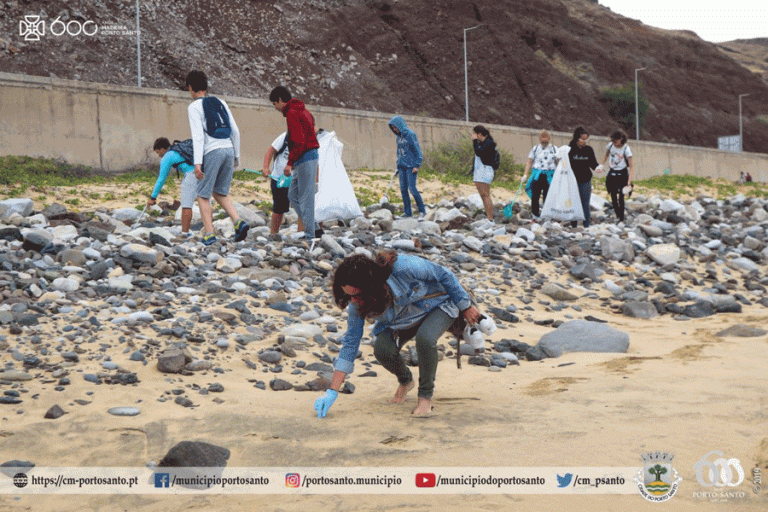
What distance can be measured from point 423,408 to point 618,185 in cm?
847

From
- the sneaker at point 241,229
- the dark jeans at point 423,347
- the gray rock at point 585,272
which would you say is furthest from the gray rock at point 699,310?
the sneaker at point 241,229

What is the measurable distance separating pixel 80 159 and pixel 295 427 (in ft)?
34.5

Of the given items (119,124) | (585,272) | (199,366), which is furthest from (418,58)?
(199,366)

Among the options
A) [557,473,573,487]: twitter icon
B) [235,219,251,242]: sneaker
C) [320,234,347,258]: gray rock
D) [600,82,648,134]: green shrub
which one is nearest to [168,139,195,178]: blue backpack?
[235,219,251,242]: sneaker

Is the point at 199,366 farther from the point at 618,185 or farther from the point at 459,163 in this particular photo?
the point at 459,163

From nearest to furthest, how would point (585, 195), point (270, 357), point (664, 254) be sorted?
point (270, 357) → point (664, 254) → point (585, 195)

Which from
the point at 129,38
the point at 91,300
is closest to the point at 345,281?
the point at 91,300

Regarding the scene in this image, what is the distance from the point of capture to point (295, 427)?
13.7 ft

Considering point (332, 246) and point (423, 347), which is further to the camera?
point (332, 246)

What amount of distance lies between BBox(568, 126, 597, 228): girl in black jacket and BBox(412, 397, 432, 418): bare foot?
756cm

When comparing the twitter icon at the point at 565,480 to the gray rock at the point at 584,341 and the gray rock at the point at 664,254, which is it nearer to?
the gray rock at the point at 584,341

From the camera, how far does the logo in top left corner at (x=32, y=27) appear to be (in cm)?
3017

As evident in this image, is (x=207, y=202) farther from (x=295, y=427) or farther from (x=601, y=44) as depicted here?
(x=601, y=44)

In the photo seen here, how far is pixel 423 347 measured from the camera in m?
4.29
